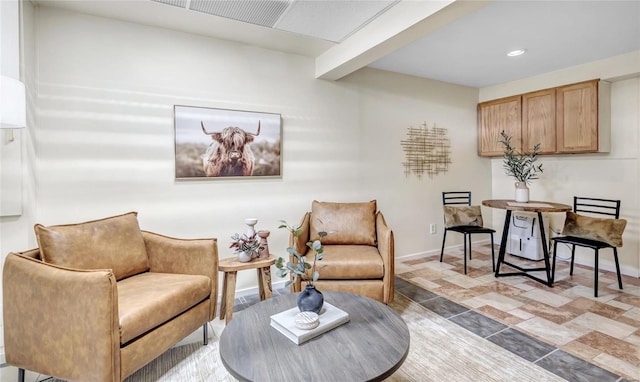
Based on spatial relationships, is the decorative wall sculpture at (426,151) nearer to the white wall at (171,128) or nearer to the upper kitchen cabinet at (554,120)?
the white wall at (171,128)

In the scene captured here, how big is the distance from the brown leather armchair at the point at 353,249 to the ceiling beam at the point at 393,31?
1.35 m

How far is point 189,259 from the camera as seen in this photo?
212 cm

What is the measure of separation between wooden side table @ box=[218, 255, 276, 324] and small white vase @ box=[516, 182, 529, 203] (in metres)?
2.82

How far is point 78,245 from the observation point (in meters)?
1.81

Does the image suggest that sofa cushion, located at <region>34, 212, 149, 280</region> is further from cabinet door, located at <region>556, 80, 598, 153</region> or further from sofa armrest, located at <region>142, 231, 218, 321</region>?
cabinet door, located at <region>556, 80, 598, 153</region>

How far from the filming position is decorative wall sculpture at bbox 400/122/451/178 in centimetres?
400

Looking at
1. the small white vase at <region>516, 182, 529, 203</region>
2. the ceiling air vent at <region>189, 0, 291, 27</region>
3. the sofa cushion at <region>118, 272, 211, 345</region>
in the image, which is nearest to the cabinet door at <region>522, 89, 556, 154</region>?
the small white vase at <region>516, 182, 529, 203</region>

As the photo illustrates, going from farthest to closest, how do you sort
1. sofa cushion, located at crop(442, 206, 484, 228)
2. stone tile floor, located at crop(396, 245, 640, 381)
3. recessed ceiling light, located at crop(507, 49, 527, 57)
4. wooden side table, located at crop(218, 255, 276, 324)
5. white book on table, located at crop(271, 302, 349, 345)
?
sofa cushion, located at crop(442, 206, 484, 228)
recessed ceiling light, located at crop(507, 49, 527, 57)
wooden side table, located at crop(218, 255, 276, 324)
stone tile floor, located at crop(396, 245, 640, 381)
white book on table, located at crop(271, 302, 349, 345)

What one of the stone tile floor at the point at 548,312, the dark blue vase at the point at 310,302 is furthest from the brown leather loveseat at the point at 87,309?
the stone tile floor at the point at 548,312

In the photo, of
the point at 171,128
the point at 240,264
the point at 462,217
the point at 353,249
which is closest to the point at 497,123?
the point at 462,217

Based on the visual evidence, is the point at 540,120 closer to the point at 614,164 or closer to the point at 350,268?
the point at 614,164

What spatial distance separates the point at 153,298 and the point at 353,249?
157cm

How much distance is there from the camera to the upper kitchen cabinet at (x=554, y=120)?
3416mm

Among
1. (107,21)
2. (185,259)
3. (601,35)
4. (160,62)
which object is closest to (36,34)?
(107,21)
